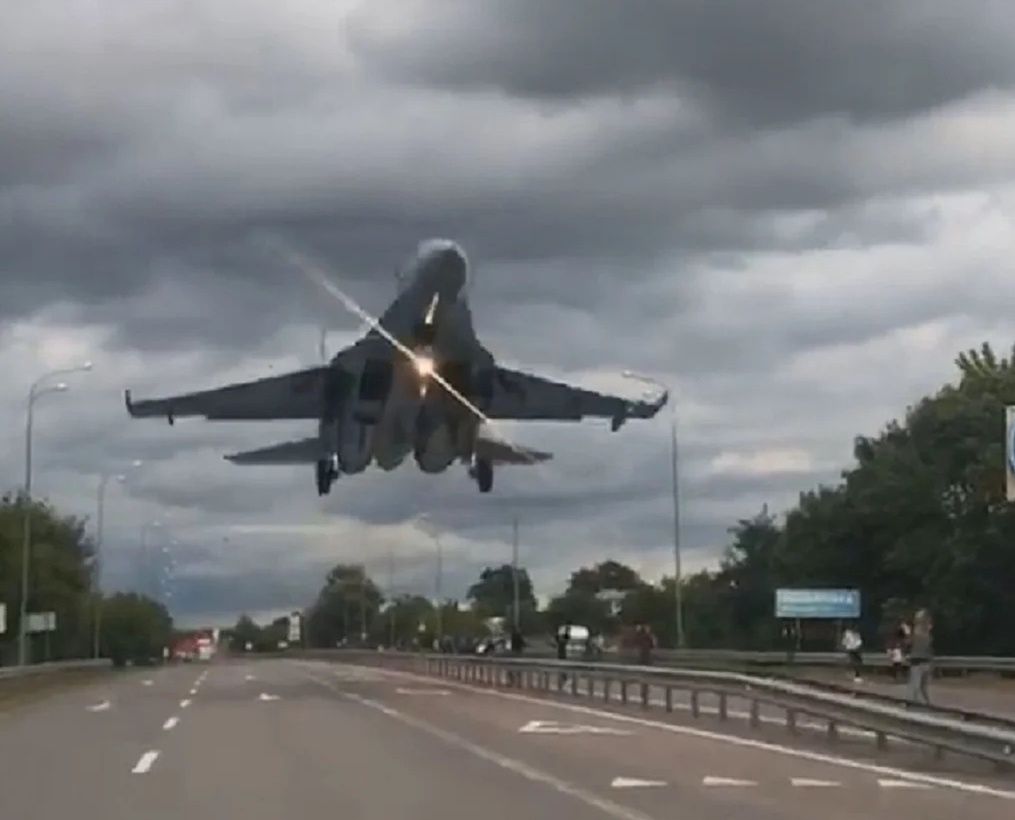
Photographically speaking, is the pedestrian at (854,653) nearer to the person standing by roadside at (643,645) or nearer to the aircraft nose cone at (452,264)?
the person standing by roadside at (643,645)

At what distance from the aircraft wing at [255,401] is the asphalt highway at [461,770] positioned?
13.3 m

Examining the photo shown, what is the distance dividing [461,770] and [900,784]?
4.61 metres

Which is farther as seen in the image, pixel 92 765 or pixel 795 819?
pixel 92 765

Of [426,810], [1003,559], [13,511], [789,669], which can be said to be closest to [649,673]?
[426,810]

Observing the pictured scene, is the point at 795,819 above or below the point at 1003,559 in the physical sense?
below

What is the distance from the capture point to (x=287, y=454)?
52.7 meters

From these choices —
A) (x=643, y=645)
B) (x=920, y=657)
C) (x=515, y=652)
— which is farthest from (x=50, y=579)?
(x=920, y=657)

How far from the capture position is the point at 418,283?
139 feet

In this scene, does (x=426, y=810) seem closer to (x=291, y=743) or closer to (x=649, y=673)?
(x=291, y=743)

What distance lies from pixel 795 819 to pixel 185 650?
571 ft

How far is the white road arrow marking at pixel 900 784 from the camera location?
767 inches

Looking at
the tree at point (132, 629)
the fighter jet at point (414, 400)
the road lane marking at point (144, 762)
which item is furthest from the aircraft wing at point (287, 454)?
the tree at point (132, 629)

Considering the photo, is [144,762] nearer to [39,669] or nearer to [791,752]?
[791,752]

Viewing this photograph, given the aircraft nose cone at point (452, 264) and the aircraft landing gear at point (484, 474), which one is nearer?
the aircraft nose cone at point (452, 264)
